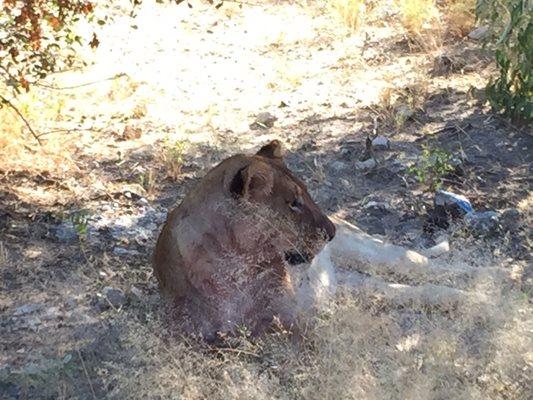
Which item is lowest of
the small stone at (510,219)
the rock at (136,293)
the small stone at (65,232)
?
the small stone at (510,219)

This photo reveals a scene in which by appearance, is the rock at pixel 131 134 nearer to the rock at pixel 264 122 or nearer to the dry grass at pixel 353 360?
the rock at pixel 264 122

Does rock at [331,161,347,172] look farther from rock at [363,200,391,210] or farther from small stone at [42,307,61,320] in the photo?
small stone at [42,307,61,320]

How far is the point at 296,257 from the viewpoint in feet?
15.5

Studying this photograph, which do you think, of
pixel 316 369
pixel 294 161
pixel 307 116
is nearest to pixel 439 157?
pixel 294 161

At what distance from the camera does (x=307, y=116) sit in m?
7.89

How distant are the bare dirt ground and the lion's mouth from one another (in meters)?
0.25

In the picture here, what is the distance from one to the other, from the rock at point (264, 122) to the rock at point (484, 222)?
218 centimetres

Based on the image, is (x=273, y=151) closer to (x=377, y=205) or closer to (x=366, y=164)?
(x=377, y=205)

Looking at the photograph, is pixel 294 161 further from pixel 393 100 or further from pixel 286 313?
pixel 286 313

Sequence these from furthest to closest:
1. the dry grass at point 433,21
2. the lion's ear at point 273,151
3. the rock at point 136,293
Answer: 1. the dry grass at point 433,21
2. the rock at point 136,293
3. the lion's ear at point 273,151

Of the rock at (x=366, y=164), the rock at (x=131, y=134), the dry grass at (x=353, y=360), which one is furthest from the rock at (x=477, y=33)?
the dry grass at (x=353, y=360)

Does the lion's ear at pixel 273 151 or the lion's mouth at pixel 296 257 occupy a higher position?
the lion's ear at pixel 273 151

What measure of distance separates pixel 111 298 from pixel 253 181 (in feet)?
4.10

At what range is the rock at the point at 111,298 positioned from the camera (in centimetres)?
518
